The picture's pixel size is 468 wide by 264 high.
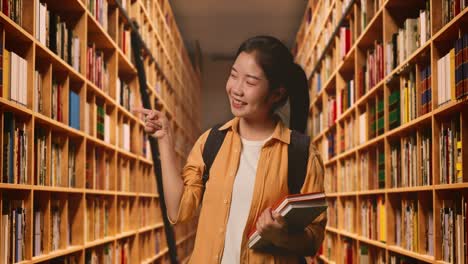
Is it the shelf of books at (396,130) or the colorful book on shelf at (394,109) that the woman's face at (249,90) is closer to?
the shelf of books at (396,130)

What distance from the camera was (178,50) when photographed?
32.9 ft

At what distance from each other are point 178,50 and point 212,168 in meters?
8.00

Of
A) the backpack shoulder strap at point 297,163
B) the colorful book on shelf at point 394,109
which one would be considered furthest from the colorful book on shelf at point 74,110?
the backpack shoulder strap at point 297,163

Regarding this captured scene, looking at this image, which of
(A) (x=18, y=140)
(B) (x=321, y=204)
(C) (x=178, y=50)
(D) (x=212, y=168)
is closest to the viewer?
(B) (x=321, y=204)

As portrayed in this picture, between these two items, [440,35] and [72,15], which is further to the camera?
[72,15]

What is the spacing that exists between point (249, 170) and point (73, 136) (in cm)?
213

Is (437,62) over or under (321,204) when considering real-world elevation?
over

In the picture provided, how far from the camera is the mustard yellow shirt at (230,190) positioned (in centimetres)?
209

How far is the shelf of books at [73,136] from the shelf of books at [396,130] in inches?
72.2

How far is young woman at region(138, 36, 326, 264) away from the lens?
6.84 ft

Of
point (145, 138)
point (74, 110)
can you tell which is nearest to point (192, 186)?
point (74, 110)

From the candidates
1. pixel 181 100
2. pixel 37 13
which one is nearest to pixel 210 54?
pixel 181 100

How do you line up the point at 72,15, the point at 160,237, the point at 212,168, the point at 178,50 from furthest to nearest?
the point at 178,50 < the point at 160,237 < the point at 72,15 < the point at 212,168

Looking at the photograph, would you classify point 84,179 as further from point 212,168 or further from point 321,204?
point 321,204
